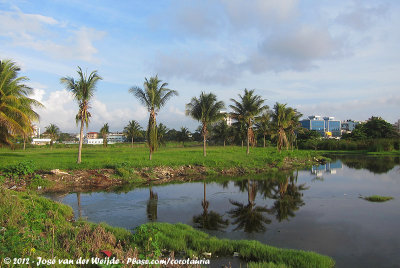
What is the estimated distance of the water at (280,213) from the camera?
301 inches

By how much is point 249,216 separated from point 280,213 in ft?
4.71

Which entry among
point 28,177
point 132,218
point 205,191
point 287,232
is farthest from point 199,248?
point 28,177

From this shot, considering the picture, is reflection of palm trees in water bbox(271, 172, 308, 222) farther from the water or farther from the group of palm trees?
the group of palm trees

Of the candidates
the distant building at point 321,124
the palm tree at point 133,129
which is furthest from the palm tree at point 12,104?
the distant building at point 321,124

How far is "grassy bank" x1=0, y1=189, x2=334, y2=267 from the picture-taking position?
521 cm

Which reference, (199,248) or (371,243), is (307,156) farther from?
(199,248)

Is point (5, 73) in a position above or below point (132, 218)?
above

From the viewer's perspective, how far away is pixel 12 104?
17609 mm

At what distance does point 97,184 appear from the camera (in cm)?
1767

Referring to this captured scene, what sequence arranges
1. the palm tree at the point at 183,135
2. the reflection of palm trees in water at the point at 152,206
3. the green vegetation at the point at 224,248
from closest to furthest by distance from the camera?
1. the green vegetation at the point at 224,248
2. the reflection of palm trees in water at the point at 152,206
3. the palm tree at the point at 183,135

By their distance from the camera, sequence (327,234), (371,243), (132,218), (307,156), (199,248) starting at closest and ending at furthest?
1. (199,248)
2. (371,243)
3. (327,234)
4. (132,218)
5. (307,156)

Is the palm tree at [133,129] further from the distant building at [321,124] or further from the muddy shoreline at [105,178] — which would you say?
the distant building at [321,124]

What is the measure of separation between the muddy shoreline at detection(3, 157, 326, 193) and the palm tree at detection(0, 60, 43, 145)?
3.10 m

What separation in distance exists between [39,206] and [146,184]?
9475mm
